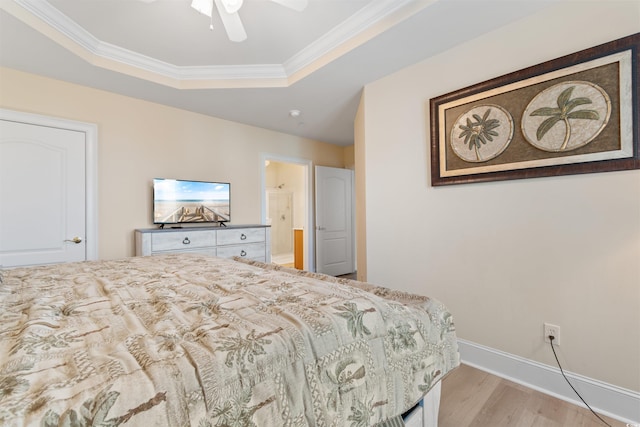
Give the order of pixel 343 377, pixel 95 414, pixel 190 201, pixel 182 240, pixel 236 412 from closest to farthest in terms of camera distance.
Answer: pixel 95 414 < pixel 236 412 < pixel 343 377 < pixel 182 240 < pixel 190 201

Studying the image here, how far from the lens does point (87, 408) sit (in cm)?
48

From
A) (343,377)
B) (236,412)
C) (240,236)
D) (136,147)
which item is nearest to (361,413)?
(343,377)

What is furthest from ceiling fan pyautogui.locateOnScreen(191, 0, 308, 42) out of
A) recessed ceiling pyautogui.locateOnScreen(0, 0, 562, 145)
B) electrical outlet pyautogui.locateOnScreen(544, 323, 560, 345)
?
electrical outlet pyautogui.locateOnScreen(544, 323, 560, 345)

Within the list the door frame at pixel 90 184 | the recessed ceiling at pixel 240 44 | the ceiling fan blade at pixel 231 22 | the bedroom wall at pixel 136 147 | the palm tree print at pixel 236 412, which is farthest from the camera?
the door frame at pixel 90 184

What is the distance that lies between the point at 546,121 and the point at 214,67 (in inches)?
110

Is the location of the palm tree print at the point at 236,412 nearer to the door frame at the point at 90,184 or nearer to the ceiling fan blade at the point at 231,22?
the ceiling fan blade at the point at 231,22

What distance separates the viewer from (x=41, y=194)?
8.23ft

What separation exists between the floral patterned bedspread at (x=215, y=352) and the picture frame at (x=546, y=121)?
1273mm

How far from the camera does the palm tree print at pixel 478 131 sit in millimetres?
1907

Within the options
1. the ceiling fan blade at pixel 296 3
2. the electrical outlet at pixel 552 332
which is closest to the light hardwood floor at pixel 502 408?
the electrical outlet at pixel 552 332

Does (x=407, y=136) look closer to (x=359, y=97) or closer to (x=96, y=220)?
(x=359, y=97)

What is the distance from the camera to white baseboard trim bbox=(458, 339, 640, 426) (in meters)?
1.45

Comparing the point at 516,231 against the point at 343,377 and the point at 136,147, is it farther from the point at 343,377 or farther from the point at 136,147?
the point at 136,147

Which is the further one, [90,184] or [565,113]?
[90,184]
